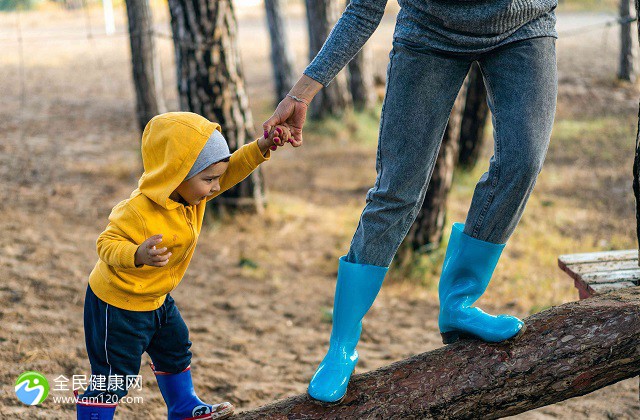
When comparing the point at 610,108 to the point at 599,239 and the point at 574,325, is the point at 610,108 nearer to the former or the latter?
the point at 599,239

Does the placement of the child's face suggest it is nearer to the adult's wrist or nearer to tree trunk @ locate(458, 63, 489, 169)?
the adult's wrist

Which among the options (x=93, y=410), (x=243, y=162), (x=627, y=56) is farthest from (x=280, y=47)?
(x=93, y=410)

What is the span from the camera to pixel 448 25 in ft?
7.36

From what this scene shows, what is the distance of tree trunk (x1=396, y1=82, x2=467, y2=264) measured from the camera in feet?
17.5

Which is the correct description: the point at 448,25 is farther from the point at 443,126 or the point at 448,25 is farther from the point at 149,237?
the point at 149,237

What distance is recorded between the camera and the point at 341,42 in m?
2.40

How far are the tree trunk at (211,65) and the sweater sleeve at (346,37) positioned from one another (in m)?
3.39

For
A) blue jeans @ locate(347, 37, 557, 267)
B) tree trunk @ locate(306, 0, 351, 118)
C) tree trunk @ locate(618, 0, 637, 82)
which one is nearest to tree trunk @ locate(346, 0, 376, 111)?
tree trunk @ locate(306, 0, 351, 118)

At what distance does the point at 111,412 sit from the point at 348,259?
0.94 metres

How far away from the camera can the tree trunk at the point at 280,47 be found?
9.78m

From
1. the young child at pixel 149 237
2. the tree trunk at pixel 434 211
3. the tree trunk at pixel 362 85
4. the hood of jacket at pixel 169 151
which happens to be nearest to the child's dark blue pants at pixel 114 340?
the young child at pixel 149 237

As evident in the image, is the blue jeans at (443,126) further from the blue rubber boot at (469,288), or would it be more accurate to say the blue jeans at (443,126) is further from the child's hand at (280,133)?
the child's hand at (280,133)

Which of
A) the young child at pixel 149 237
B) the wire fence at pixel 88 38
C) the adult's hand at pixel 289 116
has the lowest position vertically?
the wire fence at pixel 88 38

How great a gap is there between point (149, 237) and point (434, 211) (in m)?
3.42
